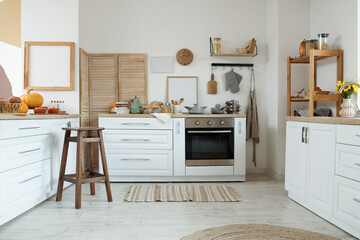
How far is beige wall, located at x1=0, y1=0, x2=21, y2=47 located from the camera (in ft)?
13.2

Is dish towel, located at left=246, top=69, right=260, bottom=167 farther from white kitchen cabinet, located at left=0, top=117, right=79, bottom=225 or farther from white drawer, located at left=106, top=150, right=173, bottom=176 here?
white kitchen cabinet, located at left=0, top=117, right=79, bottom=225

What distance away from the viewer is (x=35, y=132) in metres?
2.71

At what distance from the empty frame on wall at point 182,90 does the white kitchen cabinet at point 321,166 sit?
1987 millimetres

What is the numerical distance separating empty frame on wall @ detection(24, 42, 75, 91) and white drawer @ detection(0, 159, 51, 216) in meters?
1.28

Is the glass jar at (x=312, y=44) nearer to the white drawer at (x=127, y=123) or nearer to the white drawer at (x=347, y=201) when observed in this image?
the white drawer at (x=347, y=201)

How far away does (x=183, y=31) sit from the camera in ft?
14.5

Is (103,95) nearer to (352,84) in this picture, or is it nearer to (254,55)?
(254,55)

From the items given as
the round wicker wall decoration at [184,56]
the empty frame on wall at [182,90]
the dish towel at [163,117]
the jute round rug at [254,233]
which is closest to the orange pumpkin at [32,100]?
the dish towel at [163,117]

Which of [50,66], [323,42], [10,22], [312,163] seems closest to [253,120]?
[323,42]

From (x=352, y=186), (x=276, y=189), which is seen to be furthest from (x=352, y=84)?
(x=276, y=189)

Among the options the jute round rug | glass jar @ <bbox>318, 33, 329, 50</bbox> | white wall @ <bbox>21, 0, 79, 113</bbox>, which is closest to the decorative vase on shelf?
glass jar @ <bbox>318, 33, 329, 50</bbox>

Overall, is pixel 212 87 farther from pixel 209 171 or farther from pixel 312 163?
pixel 312 163

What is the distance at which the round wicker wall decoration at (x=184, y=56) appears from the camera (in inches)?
172

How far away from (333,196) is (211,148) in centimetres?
176
